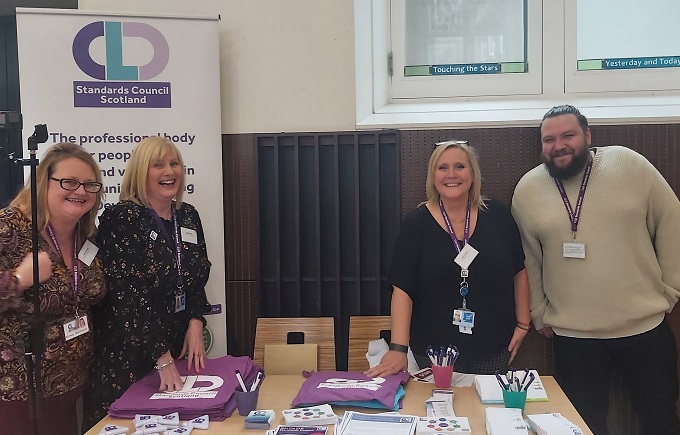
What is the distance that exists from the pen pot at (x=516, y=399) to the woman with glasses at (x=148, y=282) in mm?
1152

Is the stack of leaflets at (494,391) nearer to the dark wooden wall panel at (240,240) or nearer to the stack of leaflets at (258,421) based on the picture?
the stack of leaflets at (258,421)

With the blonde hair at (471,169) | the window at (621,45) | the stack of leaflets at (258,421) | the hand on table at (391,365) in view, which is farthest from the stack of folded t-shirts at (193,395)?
the window at (621,45)

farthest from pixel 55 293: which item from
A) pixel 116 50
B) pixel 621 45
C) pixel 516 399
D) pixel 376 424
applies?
pixel 621 45

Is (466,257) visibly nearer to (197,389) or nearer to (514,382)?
(514,382)

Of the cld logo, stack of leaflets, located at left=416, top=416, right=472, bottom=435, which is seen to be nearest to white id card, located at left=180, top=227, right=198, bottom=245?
the cld logo

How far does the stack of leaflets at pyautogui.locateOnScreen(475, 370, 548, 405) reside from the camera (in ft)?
6.57

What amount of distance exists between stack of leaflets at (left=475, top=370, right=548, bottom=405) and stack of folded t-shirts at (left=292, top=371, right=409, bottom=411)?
276mm

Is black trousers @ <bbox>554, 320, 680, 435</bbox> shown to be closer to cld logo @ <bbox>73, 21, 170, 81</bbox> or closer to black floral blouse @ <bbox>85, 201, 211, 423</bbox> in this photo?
black floral blouse @ <bbox>85, 201, 211, 423</bbox>

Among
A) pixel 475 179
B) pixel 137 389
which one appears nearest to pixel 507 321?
pixel 475 179

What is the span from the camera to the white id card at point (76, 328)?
2.16m

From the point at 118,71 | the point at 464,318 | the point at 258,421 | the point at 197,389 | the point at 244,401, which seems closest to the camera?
the point at 258,421

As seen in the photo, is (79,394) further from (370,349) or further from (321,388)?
(370,349)

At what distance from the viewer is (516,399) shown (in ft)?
6.22

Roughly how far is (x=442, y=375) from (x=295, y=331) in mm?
1104
